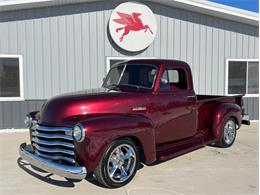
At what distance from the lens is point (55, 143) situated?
421 centimetres

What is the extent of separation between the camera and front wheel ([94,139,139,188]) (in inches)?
166

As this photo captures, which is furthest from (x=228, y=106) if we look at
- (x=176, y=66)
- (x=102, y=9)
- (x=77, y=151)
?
(x=102, y=9)

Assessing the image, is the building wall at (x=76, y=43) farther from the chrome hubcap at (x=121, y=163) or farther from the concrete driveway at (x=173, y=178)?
the chrome hubcap at (x=121, y=163)

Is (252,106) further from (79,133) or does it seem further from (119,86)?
(79,133)

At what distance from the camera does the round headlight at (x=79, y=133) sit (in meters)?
3.91

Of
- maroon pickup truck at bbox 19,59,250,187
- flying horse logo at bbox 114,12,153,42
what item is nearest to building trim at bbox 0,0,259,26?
flying horse logo at bbox 114,12,153,42

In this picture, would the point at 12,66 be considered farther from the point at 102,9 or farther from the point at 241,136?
the point at 241,136

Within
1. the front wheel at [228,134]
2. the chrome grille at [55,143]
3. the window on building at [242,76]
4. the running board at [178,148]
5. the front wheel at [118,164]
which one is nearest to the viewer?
the chrome grille at [55,143]

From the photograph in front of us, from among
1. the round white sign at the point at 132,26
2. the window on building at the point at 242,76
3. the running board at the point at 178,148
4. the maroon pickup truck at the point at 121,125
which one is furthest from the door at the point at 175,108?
the window on building at the point at 242,76

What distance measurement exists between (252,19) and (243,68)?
183 centimetres

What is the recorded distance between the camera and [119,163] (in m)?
4.43

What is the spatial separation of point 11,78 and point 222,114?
6.54 m

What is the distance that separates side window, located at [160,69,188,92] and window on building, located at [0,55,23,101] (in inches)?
216

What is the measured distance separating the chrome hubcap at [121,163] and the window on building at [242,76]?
721 centimetres
